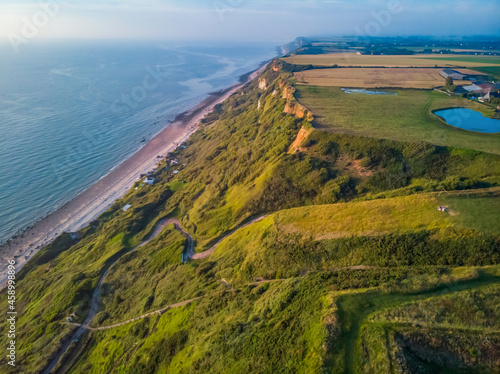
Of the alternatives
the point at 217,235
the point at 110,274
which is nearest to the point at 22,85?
the point at 110,274

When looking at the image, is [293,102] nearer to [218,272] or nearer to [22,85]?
[218,272]

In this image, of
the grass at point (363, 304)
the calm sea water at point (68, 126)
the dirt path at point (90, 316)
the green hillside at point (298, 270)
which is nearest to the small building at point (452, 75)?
the green hillside at point (298, 270)

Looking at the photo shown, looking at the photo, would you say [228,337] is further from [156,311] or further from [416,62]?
[416,62]

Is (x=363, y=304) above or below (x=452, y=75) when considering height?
below

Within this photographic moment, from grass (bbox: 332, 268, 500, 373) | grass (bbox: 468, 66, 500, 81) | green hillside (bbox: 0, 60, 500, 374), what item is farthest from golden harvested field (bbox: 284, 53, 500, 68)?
grass (bbox: 332, 268, 500, 373)

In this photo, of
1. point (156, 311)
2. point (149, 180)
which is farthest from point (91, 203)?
point (156, 311)

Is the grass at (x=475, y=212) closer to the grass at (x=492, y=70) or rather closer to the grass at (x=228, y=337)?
the grass at (x=228, y=337)

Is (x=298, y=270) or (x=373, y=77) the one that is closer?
(x=298, y=270)
